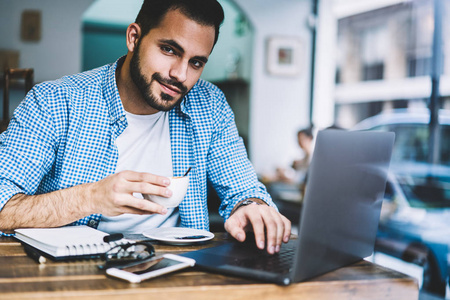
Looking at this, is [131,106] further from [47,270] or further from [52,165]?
[47,270]

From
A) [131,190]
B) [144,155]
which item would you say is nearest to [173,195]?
[131,190]

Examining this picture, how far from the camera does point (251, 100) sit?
17.7ft

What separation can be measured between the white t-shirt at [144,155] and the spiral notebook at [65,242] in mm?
375

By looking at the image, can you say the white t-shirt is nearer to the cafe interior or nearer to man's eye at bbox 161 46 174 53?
man's eye at bbox 161 46 174 53

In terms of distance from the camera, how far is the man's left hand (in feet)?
3.43

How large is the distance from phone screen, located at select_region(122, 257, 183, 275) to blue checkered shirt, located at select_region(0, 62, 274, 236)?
480 millimetres

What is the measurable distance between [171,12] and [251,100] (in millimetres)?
4023

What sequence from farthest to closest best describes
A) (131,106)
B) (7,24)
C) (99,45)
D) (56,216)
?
(99,45), (7,24), (131,106), (56,216)

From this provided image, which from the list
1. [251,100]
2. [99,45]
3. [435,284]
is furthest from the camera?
[99,45]

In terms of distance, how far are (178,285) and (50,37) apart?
4.40 m

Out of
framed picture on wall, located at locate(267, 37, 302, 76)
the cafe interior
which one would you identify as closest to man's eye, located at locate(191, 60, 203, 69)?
the cafe interior

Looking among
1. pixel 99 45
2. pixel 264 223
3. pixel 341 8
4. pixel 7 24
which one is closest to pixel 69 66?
pixel 7 24

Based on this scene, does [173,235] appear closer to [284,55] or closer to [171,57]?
[171,57]

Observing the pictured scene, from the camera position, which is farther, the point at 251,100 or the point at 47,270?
the point at 251,100
